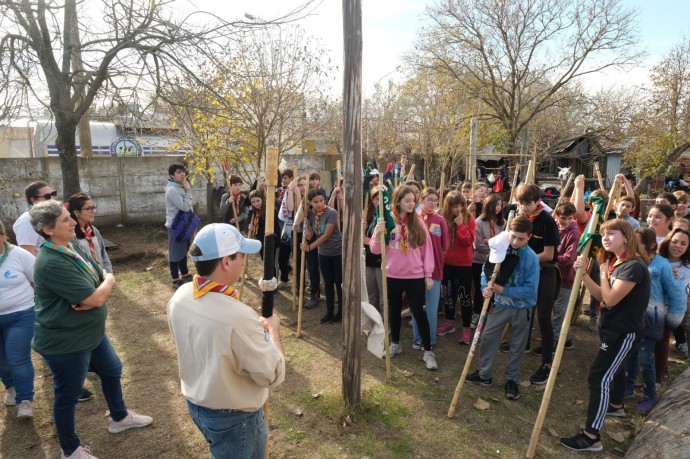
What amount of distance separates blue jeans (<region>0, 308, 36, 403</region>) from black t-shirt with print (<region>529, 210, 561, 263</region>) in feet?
16.8

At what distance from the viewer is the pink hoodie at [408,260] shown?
497 centimetres

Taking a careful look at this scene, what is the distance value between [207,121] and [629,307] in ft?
31.1

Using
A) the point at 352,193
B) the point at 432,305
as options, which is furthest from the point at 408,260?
the point at 352,193

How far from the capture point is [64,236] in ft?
10.3

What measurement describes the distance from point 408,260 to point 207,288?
3.09 m

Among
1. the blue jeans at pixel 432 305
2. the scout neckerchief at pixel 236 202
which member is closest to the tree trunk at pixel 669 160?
the blue jeans at pixel 432 305

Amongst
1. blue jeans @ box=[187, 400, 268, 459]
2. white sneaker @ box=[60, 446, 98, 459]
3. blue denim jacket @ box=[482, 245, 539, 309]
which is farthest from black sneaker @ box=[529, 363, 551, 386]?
white sneaker @ box=[60, 446, 98, 459]

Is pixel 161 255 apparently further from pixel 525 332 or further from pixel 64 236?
pixel 525 332

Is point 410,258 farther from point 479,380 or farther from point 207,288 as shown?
point 207,288

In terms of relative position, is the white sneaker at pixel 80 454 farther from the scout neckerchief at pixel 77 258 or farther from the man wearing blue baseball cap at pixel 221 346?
the man wearing blue baseball cap at pixel 221 346

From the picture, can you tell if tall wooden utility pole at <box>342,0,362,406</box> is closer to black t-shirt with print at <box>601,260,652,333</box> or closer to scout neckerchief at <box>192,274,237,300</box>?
scout neckerchief at <box>192,274,237,300</box>

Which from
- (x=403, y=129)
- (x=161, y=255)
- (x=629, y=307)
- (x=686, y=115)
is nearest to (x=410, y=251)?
(x=629, y=307)

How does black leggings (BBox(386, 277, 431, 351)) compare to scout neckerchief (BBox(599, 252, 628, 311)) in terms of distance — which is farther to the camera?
black leggings (BBox(386, 277, 431, 351))

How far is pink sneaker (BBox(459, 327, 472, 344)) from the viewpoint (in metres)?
5.66
